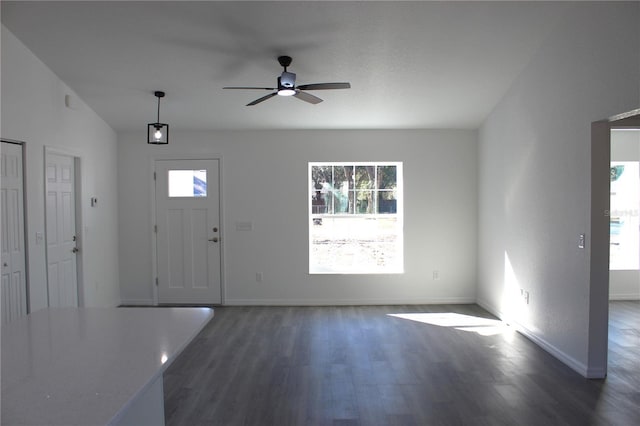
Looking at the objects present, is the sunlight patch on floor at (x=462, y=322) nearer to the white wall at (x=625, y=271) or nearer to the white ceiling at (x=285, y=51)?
the white wall at (x=625, y=271)

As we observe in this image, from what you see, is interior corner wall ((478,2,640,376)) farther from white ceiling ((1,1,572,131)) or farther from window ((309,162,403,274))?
window ((309,162,403,274))

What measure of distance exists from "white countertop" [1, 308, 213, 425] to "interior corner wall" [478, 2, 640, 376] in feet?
9.79

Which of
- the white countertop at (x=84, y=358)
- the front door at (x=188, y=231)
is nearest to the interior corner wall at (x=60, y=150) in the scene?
the front door at (x=188, y=231)

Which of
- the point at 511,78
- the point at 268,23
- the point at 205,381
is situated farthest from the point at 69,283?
the point at 511,78

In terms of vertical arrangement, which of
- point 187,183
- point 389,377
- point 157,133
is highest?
point 157,133

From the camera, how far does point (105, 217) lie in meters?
5.11

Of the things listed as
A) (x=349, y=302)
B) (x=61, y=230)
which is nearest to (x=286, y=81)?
(x=61, y=230)

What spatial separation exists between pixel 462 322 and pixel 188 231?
12.0 ft

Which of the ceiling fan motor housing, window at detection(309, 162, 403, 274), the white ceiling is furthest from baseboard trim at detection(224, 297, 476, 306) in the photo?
the ceiling fan motor housing

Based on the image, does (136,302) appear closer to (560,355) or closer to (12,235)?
(12,235)

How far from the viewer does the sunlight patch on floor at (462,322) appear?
429 cm

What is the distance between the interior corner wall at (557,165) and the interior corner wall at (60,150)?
184 inches

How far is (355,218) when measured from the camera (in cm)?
550

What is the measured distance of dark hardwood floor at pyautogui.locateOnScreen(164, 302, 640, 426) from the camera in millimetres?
2592
